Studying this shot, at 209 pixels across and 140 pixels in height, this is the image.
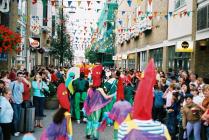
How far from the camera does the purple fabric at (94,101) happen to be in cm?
1228

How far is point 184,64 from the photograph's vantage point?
24.3m

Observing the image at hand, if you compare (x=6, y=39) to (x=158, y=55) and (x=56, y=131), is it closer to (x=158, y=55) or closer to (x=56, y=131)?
(x=56, y=131)

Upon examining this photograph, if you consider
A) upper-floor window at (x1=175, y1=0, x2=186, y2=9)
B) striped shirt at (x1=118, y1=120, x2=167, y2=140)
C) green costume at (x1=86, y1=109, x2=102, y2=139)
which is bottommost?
green costume at (x1=86, y1=109, x2=102, y2=139)

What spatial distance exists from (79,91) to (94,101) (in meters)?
3.77

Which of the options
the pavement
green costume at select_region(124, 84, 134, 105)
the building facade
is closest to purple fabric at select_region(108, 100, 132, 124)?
the pavement

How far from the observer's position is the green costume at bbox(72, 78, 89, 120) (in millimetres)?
15656

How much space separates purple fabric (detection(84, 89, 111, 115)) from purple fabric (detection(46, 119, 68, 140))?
4.49 meters

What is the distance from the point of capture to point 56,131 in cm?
768

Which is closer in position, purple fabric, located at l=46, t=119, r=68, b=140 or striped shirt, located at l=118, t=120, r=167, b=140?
striped shirt, located at l=118, t=120, r=167, b=140

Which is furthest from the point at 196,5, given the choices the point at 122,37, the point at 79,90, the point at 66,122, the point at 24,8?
the point at 122,37

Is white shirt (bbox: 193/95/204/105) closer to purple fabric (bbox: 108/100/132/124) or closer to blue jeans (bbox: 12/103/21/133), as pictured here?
purple fabric (bbox: 108/100/132/124)

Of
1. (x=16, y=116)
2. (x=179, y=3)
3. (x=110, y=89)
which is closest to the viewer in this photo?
(x=16, y=116)

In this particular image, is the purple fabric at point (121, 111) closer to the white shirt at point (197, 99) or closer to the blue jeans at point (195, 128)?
the blue jeans at point (195, 128)

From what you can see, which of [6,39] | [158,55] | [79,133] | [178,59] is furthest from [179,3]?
[6,39]
